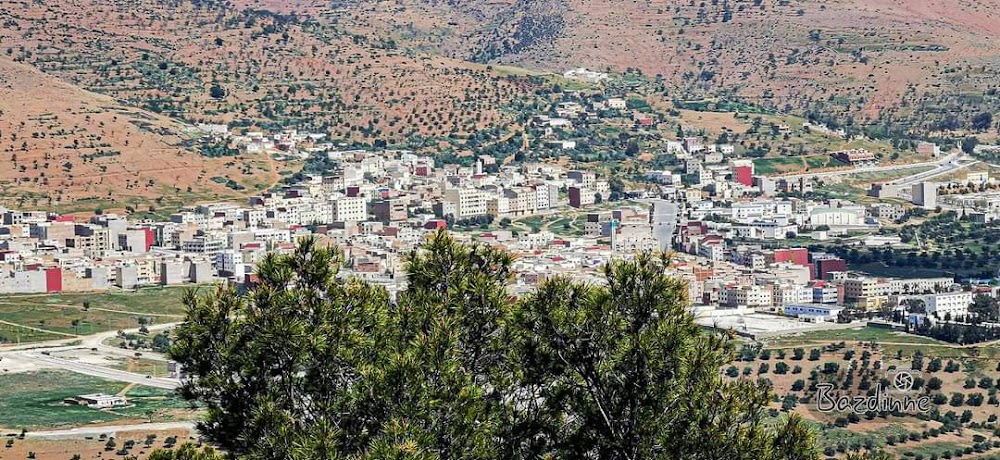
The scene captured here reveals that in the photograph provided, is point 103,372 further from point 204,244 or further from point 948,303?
point 948,303

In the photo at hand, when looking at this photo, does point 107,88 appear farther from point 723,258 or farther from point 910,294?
point 910,294

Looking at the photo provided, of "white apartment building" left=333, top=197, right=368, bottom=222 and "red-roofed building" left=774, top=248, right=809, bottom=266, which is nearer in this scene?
"red-roofed building" left=774, top=248, right=809, bottom=266

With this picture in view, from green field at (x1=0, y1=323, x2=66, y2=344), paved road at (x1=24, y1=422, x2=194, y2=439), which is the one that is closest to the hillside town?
green field at (x1=0, y1=323, x2=66, y2=344)

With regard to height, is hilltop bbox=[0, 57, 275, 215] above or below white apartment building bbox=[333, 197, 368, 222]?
above

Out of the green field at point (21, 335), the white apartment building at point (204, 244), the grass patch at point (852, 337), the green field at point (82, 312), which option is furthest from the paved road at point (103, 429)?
the white apartment building at point (204, 244)

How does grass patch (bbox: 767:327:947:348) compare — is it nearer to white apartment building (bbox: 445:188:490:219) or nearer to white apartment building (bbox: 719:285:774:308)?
white apartment building (bbox: 719:285:774:308)

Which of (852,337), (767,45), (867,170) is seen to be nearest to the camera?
(852,337)

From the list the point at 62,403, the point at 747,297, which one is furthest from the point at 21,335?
the point at 747,297
